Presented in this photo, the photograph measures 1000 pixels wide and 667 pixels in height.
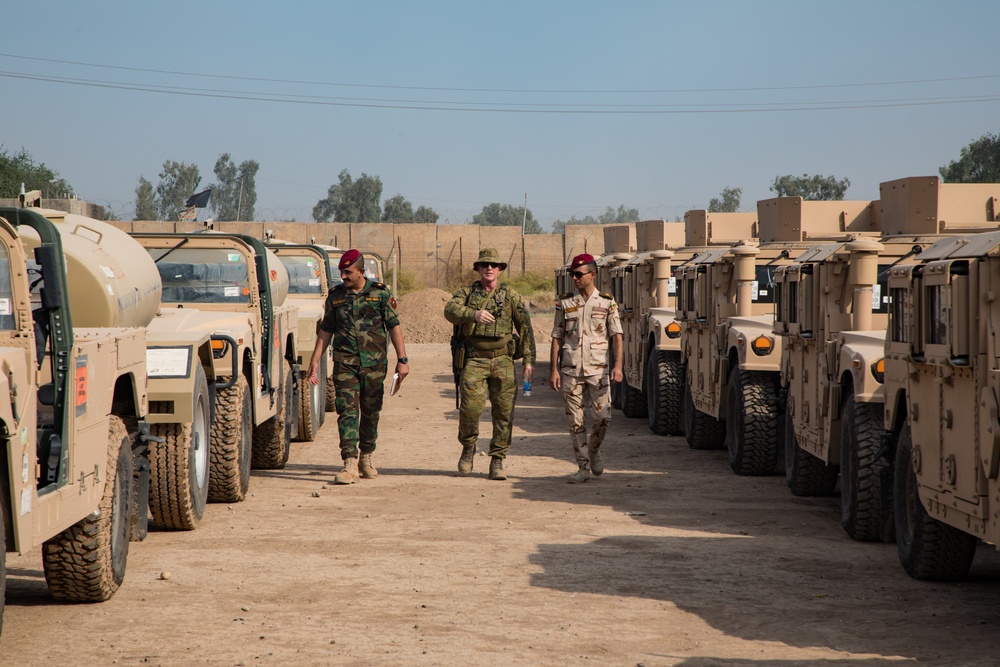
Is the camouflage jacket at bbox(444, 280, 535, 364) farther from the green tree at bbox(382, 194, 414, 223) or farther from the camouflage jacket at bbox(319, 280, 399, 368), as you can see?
the green tree at bbox(382, 194, 414, 223)

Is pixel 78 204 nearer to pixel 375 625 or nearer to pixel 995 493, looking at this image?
pixel 375 625

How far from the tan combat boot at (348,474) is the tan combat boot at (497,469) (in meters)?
1.11

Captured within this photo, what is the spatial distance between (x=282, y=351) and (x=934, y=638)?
6.51 m

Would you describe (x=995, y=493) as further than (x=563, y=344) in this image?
No

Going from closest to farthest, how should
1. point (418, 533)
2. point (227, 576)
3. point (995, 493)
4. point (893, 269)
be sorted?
point (995, 493), point (227, 576), point (893, 269), point (418, 533)

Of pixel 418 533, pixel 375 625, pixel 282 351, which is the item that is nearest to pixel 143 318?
pixel 418 533

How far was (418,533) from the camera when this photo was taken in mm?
7965

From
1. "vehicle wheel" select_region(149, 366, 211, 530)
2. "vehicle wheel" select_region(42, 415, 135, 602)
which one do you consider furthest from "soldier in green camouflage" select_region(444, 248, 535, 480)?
"vehicle wheel" select_region(42, 415, 135, 602)

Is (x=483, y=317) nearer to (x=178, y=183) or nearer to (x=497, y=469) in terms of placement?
(x=497, y=469)

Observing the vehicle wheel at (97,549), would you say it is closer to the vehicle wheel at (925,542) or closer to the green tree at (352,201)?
the vehicle wheel at (925,542)

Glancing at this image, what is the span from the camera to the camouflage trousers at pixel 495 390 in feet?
33.7

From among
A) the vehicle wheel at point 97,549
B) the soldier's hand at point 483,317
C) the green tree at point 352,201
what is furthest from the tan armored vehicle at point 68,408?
the green tree at point 352,201

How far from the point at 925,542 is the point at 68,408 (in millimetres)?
4223

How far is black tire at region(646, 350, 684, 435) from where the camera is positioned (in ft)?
45.0
